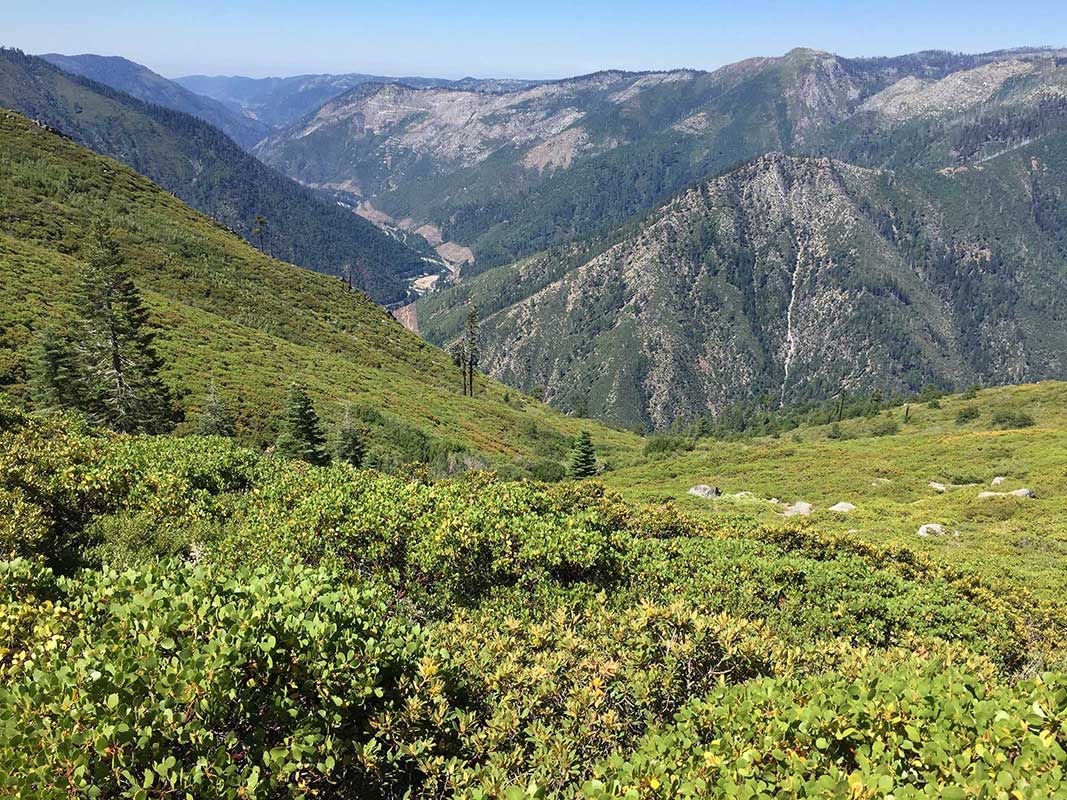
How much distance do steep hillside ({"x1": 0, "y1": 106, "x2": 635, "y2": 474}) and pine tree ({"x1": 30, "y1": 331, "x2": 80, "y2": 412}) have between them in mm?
3939

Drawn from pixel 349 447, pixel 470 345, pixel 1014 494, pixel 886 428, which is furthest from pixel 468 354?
pixel 1014 494

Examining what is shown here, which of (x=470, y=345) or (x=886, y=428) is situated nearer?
(x=886, y=428)

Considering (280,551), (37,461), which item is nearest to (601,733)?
(280,551)

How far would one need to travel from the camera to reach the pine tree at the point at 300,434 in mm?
42281

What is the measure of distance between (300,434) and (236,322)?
5002 centimetres

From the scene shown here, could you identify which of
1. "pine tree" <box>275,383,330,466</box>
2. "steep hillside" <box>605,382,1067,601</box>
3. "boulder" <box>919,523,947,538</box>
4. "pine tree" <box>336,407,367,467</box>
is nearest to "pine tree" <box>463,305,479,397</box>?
"steep hillside" <box>605,382,1067,601</box>

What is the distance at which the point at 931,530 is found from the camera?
32594mm

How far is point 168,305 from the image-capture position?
240 ft

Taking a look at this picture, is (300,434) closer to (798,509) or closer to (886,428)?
(798,509)

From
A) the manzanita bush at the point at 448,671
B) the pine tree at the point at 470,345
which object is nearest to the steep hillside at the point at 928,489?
the manzanita bush at the point at 448,671

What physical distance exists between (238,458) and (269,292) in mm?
96219

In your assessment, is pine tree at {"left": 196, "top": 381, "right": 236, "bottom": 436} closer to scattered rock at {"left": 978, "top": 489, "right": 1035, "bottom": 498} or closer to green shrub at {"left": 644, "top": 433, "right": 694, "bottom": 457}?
scattered rock at {"left": 978, "top": 489, "right": 1035, "bottom": 498}

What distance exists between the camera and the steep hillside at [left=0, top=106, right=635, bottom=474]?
56188mm

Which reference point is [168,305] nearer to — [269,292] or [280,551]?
[269,292]
